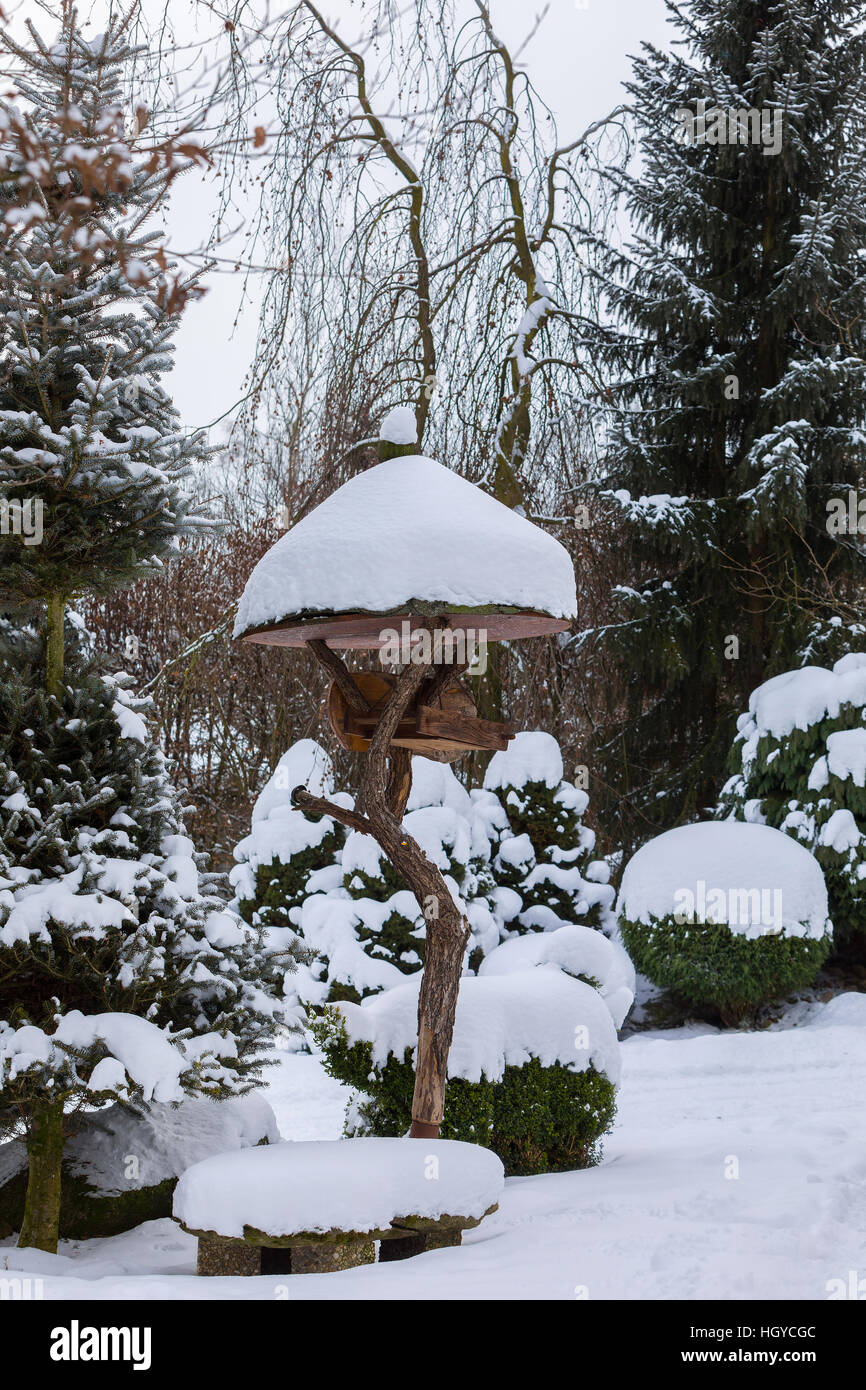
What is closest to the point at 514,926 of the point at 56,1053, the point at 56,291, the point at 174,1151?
the point at 174,1151

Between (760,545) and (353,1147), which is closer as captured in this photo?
(353,1147)

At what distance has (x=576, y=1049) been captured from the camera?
5.57 meters

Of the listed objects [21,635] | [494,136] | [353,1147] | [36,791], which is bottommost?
[353,1147]

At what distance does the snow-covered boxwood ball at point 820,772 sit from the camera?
9.39 metres

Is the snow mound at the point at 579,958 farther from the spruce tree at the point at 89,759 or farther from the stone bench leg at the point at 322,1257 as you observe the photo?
the stone bench leg at the point at 322,1257

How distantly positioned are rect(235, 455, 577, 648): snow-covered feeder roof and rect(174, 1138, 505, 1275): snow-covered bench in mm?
1849

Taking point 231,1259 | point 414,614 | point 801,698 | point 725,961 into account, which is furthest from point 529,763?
point 231,1259

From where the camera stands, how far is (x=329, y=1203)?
3975 millimetres

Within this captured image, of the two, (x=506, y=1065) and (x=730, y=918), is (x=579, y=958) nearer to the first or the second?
(x=506, y=1065)

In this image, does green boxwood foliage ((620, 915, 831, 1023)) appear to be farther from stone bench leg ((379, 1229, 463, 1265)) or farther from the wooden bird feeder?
stone bench leg ((379, 1229, 463, 1265))

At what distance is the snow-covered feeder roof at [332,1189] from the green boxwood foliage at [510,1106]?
3.10ft
